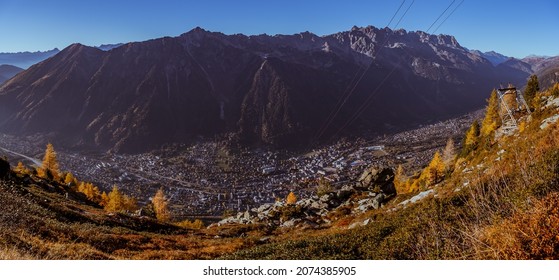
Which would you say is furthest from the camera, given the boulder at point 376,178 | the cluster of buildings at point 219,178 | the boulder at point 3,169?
the cluster of buildings at point 219,178

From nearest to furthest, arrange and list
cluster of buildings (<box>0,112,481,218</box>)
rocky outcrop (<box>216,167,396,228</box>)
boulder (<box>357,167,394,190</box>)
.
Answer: rocky outcrop (<box>216,167,396,228</box>), boulder (<box>357,167,394,190</box>), cluster of buildings (<box>0,112,481,218</box>)

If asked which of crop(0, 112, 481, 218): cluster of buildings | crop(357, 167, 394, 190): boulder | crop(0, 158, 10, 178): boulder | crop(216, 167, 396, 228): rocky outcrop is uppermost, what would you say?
crop(0, 158, 10, 178): boulder

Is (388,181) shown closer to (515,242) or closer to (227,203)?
(515,242)

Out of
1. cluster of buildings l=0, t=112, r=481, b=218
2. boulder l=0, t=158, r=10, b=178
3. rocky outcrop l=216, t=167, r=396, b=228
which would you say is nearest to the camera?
boulder l=0, t=158, r=10, b=178

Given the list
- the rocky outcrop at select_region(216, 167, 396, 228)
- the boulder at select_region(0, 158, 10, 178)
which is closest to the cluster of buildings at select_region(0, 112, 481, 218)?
the rocky outcrop at select_region(216, 167, 396, 228)

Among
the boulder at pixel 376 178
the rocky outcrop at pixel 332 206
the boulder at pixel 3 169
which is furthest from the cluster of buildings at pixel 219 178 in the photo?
the boulder at pixel 3 169

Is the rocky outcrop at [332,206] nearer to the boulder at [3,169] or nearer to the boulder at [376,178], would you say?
the boulder at [376,178]

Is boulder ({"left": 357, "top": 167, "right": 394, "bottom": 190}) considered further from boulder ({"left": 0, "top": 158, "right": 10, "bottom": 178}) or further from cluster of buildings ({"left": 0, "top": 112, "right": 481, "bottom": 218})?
cluster of buildings ({"left": 0, "top": 112, "right": 481, "bottom": 218})

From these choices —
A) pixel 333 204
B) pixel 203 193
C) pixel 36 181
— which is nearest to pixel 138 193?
pixel 203 193

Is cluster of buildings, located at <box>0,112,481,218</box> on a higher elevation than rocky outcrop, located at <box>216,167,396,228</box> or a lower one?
lower

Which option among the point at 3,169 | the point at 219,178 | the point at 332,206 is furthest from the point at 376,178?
the point at 219,178
